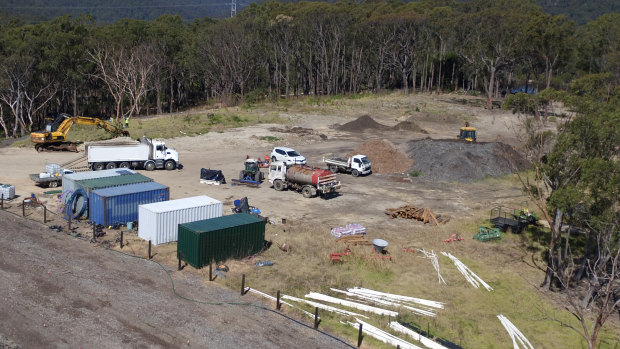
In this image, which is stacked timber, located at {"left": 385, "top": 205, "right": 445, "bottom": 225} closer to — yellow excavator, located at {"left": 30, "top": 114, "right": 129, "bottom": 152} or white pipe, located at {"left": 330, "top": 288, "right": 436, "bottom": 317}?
white pipe, located at {"left": 330, "top": 288, "right": 436, "bottom": 317}

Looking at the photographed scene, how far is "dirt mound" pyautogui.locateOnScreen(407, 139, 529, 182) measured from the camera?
4691 cm

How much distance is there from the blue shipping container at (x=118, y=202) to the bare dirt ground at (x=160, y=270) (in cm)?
258

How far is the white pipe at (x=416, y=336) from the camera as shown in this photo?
19.8 meters

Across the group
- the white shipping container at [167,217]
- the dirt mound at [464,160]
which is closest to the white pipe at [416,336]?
the white shipping container at [167,217]

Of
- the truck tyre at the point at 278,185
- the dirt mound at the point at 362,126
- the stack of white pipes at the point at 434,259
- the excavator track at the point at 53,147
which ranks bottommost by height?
the stack of white pipes at the point at 434,259

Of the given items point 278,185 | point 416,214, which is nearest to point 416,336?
point 416,214

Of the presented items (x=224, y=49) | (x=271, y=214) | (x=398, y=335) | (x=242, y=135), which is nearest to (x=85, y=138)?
(x=242, y=135)

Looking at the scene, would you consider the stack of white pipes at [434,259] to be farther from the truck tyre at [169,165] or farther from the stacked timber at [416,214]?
the truck tyre at [169,165]

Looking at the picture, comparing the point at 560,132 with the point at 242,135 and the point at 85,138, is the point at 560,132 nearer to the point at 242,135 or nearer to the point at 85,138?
the point at 242,135

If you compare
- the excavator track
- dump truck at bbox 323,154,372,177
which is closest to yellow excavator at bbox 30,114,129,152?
the excavator track

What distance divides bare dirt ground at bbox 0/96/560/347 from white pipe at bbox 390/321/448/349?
2.86 metres

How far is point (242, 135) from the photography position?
64.4 meters

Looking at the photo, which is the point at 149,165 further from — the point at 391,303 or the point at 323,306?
the point at 391,303

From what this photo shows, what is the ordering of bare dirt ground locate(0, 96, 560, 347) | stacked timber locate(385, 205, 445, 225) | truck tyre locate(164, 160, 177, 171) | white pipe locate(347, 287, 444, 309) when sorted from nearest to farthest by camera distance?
1. bare dirt ground locate(0, 96, 560, 347)
2. white pipe locate(347, 287, 444, 309)
3. stacked timber locate(385, 205, 445, 225)
4. truck tyre locate(164, 160, 177, 171)
